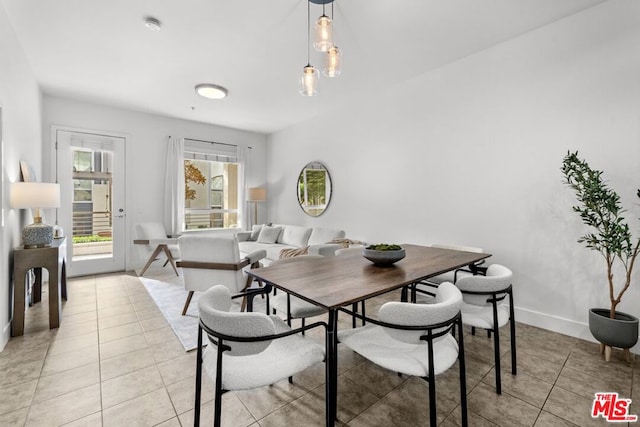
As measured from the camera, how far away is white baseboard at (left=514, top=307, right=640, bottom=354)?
244 centimetres

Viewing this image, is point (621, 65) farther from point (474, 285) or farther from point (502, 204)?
point (474, 285)

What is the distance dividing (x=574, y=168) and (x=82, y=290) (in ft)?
18.1

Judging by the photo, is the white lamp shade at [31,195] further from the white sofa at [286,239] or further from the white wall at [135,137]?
the white sofa at [286,239]

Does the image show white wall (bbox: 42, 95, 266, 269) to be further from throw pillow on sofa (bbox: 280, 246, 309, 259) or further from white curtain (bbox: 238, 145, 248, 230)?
throw pillow on sofa (bbox: 280, 246, 309, 259)

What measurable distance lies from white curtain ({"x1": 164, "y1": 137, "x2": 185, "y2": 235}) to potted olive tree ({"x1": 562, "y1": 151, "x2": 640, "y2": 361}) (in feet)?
17.9

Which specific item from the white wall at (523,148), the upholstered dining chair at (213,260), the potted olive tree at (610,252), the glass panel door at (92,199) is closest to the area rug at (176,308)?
the upholstered dining chair at (213,260)

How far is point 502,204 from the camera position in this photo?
2.89 metres

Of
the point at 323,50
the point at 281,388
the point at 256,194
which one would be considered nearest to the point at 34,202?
the point at 281,388

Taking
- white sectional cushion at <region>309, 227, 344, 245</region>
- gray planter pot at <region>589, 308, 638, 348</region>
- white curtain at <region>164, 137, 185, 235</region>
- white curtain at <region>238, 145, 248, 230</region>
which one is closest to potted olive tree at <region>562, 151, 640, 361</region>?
gray planter pot at <region>589, 308, 638, 348</region>

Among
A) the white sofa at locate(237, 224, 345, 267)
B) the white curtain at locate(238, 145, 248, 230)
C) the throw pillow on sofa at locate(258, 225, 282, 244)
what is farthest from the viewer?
the white curtain at locate(238, 145, 248, 230)

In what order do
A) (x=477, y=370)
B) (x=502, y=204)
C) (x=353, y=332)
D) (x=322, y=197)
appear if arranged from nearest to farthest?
(x=353, y=332) → (x=477, y=370) → (x=502, y=204) → (x=322, y=197)

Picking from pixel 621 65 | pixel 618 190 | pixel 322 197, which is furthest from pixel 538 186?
pixel 322 197

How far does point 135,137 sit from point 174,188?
1.03 m
